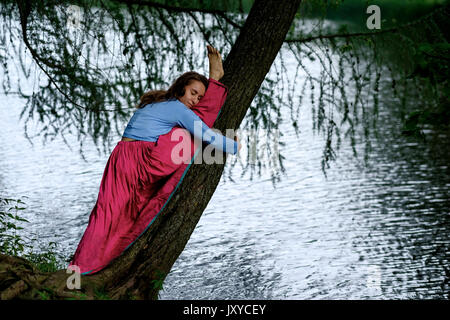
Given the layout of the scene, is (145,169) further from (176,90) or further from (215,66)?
(215,66)

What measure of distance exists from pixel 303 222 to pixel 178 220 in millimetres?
3206

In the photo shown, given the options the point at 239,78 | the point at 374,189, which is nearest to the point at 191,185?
the point at 239,78

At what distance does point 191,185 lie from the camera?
Result: 3344 mm

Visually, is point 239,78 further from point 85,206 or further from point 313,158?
point 313,158

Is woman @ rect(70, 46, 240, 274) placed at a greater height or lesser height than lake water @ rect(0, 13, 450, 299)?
greater

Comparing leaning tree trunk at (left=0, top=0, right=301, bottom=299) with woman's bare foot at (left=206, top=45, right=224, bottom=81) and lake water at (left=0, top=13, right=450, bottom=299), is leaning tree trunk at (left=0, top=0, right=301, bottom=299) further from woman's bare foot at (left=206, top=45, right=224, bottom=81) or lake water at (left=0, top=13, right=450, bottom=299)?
lake water at (left=0, top=13, right=450, bottom=299)

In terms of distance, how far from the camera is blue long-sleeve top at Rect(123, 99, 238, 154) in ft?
10.8

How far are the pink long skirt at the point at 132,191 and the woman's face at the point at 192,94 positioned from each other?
6 cm

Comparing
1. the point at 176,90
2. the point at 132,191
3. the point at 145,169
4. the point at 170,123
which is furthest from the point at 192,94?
the point at 132,191

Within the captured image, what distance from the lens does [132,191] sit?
10.9 feet

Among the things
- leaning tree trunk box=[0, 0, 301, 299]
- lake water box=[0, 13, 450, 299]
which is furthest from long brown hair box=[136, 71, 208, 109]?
lake water box=[0, 13, 450, 299]

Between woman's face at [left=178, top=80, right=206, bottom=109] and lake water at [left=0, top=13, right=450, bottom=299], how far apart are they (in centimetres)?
160

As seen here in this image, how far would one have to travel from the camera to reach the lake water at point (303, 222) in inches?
197

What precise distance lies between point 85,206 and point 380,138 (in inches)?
177
